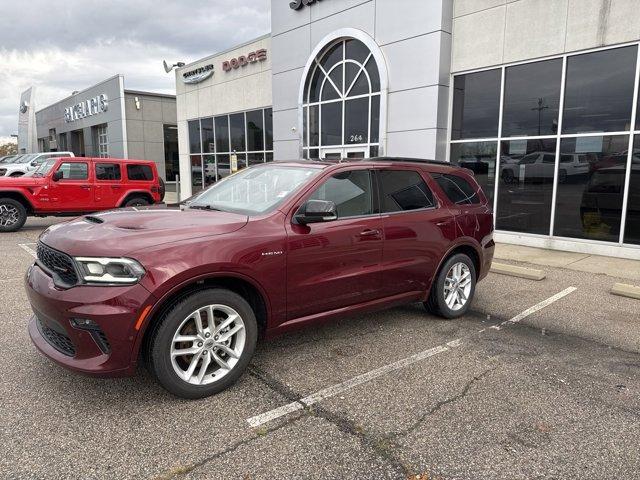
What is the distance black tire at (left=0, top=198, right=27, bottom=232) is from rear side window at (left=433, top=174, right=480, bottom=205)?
430 inches

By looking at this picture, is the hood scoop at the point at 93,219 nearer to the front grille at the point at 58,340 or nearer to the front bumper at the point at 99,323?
the front bumper at the point at 99,323

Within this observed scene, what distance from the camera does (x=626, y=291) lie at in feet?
21.0

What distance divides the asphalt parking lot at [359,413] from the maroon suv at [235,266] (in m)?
0.37

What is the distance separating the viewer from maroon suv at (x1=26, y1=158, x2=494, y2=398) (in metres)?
3.04

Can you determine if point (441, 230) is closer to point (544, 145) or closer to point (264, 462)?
point (264, 462)

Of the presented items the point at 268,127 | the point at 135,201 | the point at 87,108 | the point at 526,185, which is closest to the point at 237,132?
the point at 268,127

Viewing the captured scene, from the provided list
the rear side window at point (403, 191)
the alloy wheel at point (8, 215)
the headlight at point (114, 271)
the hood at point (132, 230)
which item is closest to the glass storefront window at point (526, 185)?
the rear side window at point (403, 191)

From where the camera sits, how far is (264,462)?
268 centimetres

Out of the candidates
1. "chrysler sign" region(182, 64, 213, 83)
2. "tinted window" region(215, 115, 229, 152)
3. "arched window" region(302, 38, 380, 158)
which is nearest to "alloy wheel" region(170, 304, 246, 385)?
"arched window" region(302, 38, 380, 158)

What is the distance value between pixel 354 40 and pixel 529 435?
1186cm

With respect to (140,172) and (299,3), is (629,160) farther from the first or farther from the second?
(140,172)

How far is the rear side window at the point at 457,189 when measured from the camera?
523 cm

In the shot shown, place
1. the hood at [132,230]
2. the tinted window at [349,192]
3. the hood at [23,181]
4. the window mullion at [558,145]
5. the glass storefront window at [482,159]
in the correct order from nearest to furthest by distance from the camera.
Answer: the hood at [132,230]
the tinted window at [349,192]
the window mullion at [558,145]
the glass storefront window at [482,159]
the hood at [23,181]

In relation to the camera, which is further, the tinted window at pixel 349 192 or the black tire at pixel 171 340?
the tinted window at pixel 349 192
